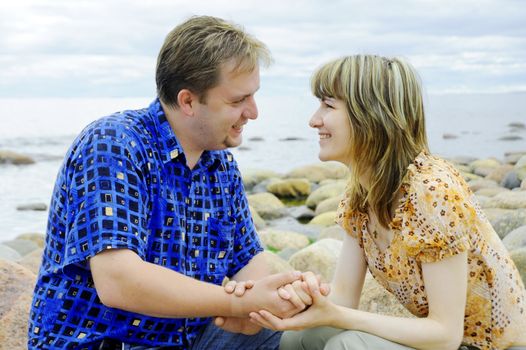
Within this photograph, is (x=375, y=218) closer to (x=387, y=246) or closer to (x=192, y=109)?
(x=387, y=246)

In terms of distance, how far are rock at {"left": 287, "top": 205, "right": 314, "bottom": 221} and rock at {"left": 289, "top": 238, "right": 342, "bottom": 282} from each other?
5.14 m

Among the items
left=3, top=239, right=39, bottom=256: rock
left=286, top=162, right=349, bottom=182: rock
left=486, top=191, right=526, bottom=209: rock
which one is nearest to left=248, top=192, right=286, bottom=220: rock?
left=286, top=162, right=349, bottom=182: rock

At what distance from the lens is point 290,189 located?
43.5 feet

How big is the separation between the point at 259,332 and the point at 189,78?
1.15 metres

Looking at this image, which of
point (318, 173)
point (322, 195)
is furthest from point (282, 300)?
point (318, 173)

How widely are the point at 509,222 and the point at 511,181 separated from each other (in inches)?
255

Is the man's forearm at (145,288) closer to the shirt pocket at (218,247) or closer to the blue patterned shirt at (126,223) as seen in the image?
the blue patterned shirt at (126,223)

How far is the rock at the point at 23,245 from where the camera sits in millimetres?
8250

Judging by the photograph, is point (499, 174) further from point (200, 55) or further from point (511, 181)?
point (200, 55)

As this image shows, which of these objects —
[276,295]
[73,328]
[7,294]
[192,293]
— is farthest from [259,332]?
[7,294]

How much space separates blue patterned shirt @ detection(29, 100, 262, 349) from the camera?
2682mm

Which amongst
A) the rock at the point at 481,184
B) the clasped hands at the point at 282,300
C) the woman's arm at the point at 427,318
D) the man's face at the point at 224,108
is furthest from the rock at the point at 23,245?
the rock at the point at 481,184

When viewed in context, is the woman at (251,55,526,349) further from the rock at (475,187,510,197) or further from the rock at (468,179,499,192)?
the rock at (468,179,499,192)

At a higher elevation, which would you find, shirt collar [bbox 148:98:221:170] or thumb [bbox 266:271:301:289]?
shirt collar [bbox 148:98:221:170]
